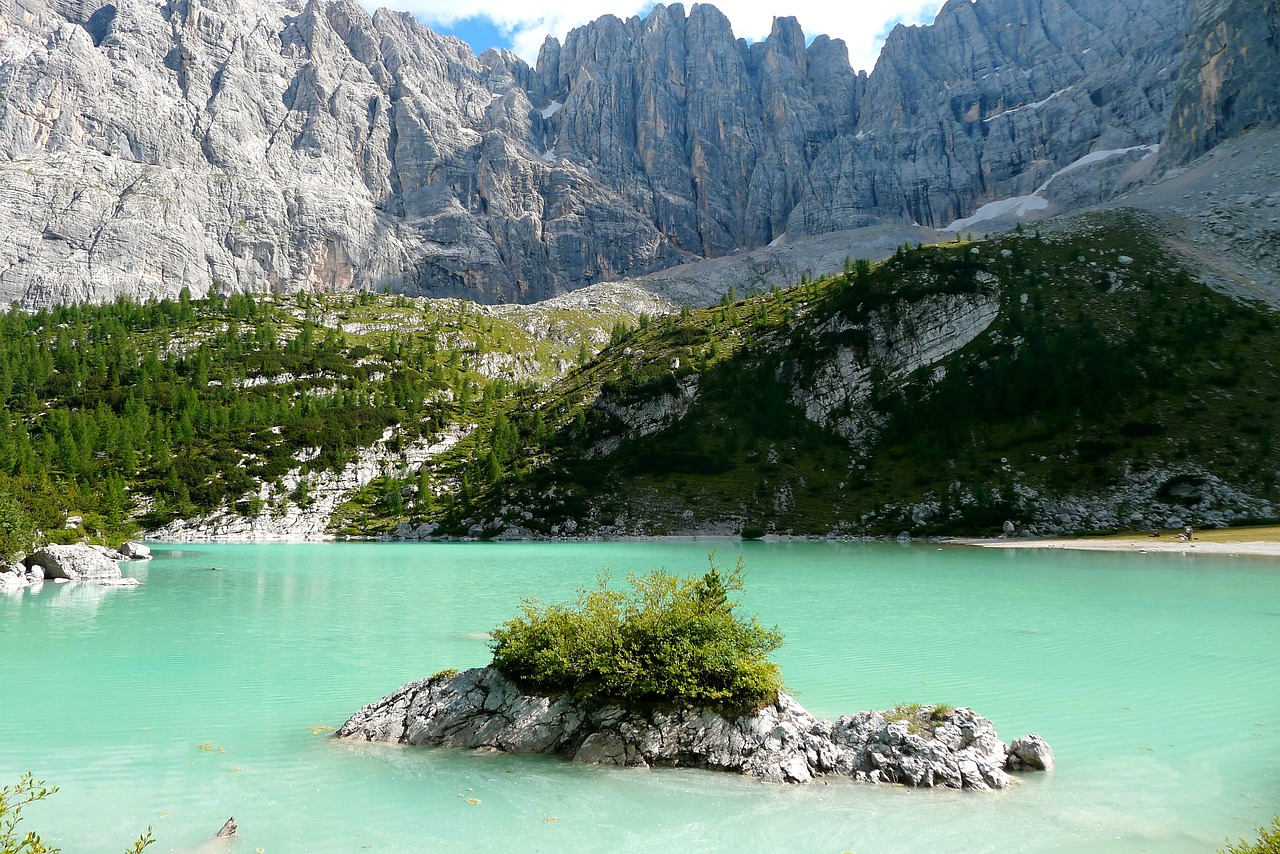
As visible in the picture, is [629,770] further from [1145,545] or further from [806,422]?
[806,422]

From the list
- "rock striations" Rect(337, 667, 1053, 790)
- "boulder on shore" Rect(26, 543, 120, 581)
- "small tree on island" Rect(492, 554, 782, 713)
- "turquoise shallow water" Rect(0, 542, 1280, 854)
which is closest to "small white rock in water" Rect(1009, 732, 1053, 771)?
"rock striations" Rect(337, 667, 1053, 790)

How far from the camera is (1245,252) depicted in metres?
129

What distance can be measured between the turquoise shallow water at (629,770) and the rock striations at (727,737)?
46 centimetres

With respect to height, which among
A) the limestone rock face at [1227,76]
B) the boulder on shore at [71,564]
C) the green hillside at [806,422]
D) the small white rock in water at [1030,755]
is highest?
the limestone rock face at [1227,76]

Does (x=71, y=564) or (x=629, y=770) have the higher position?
(x=629, y=770)

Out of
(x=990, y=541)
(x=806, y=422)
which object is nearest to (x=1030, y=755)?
(x=990, y=541)

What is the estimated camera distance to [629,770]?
535 inches

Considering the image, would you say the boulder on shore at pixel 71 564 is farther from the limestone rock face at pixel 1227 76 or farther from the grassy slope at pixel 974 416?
the limestone rock face at pixel 1227 76

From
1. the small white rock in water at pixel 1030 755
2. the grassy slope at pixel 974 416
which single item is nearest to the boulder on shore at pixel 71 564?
the small white rock in water at pixel 1030 755

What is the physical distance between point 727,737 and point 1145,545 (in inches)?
2864

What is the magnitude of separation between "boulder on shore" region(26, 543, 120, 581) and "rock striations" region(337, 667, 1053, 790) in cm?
5029

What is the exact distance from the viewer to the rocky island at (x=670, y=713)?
13.4 m

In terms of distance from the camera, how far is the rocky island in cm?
1335

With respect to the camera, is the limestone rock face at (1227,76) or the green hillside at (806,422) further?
the limestone rock face at (1227,76)
